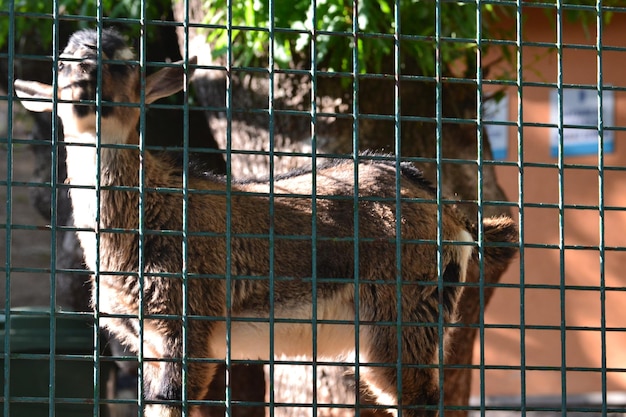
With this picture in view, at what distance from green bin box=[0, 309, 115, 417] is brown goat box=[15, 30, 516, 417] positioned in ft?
A: 1.87

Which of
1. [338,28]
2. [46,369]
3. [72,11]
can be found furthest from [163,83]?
[72,11]

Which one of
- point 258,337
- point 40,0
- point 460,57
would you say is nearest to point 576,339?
point 460,57

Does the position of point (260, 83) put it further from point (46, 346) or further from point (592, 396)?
point (592, 396)

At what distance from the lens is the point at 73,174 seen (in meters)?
5.40

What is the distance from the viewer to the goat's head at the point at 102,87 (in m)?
4.91

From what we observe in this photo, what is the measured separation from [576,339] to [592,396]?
0.63 metres

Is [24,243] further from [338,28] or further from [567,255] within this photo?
[338,28]

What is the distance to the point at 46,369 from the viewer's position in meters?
5.78

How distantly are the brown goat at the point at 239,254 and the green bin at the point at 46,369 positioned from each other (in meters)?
0.57

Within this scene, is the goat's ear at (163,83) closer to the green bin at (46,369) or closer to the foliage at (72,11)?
the green bin at (46,369)

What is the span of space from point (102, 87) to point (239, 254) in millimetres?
1253

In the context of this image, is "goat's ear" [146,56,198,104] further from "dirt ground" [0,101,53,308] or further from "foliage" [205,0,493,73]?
"dirt ground" [0,101,53,308]

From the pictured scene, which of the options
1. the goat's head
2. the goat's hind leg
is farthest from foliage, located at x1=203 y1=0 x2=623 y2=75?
the goat's hind leg

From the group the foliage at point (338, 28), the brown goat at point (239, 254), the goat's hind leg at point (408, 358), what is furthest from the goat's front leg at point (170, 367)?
the foliage at point (338, 28)
